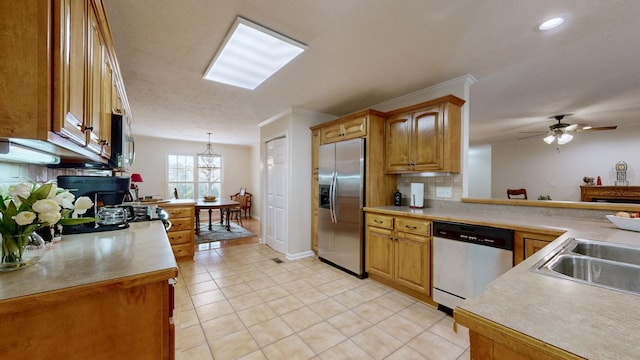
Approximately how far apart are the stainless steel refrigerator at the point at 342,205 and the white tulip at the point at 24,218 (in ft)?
8.88

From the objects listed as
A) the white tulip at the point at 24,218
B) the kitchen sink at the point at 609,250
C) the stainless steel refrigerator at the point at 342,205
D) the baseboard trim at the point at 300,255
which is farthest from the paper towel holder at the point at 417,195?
the white tulip at the point at 24,218

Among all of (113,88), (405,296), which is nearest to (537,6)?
(405,296)

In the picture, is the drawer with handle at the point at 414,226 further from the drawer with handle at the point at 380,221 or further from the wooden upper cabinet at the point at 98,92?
the wooden upper cabinet at the point at 98,92

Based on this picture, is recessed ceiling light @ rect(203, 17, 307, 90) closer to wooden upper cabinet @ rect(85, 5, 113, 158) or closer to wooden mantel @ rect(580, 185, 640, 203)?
wooden upper cabinet @ rect(85, 5, 113, 158)

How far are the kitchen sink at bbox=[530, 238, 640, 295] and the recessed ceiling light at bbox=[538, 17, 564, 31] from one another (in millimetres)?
1534

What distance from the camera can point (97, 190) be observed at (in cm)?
173

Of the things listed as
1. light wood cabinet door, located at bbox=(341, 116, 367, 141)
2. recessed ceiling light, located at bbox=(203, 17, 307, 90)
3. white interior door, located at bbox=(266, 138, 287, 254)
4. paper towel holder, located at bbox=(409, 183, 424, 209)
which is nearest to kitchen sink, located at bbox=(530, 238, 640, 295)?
paper towel holder, located at bbox=(409, 183, 424, 209)

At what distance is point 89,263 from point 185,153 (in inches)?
264

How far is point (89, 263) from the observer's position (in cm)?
108

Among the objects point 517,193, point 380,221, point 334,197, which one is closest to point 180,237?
point 334,197

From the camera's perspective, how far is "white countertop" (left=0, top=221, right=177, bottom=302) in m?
0.85

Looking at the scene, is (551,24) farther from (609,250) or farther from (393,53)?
(609,250)

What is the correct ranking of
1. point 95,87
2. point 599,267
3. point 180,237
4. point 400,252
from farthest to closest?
1. point 180,237
2. point 400,252
3. point 95,87
4. point 599,267

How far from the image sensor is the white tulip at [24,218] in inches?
34.1
